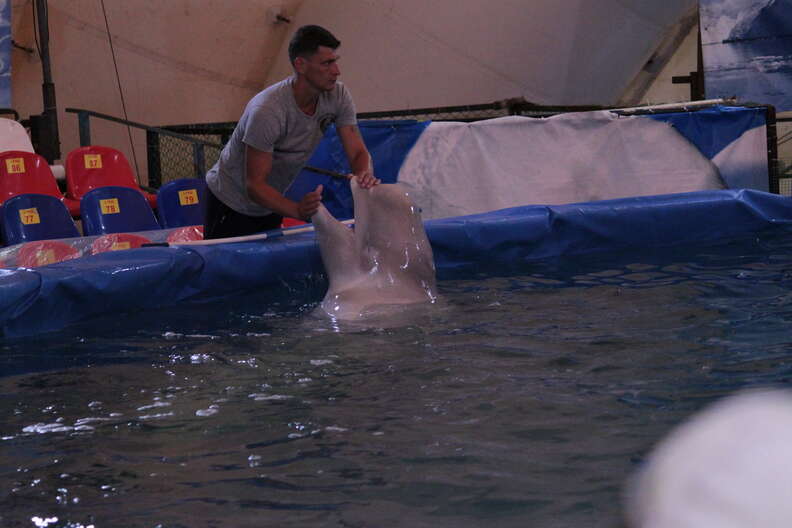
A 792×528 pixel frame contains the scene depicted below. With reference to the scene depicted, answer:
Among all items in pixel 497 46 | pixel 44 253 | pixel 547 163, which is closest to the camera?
pixel 44 253

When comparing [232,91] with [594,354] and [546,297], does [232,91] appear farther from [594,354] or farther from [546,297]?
[594,354]

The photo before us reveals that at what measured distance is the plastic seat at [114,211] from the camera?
6801 mm

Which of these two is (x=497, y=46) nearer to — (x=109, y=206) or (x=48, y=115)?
(x=48, y=115)

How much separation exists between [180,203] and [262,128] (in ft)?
9.82

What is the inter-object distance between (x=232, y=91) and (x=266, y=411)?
36.3 feet

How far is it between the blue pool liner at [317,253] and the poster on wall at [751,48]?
165 centimetres

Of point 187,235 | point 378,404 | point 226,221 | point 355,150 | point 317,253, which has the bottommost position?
point 378,404

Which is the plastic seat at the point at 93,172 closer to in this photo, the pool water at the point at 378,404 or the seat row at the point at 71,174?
the seat row at the point at 71,174

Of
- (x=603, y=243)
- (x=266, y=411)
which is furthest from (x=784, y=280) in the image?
(x=266, y=411)

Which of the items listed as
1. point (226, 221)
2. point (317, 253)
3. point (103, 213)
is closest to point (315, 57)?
point (226, 221)

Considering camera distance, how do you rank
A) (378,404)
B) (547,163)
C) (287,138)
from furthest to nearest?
(547,163), (287,138), (378,404)

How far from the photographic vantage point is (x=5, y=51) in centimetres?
828

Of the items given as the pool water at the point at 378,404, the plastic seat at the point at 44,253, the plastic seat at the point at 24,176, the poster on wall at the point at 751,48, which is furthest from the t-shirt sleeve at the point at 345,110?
the poster on wall at the point at 751,48

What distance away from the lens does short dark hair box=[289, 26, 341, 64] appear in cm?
430
